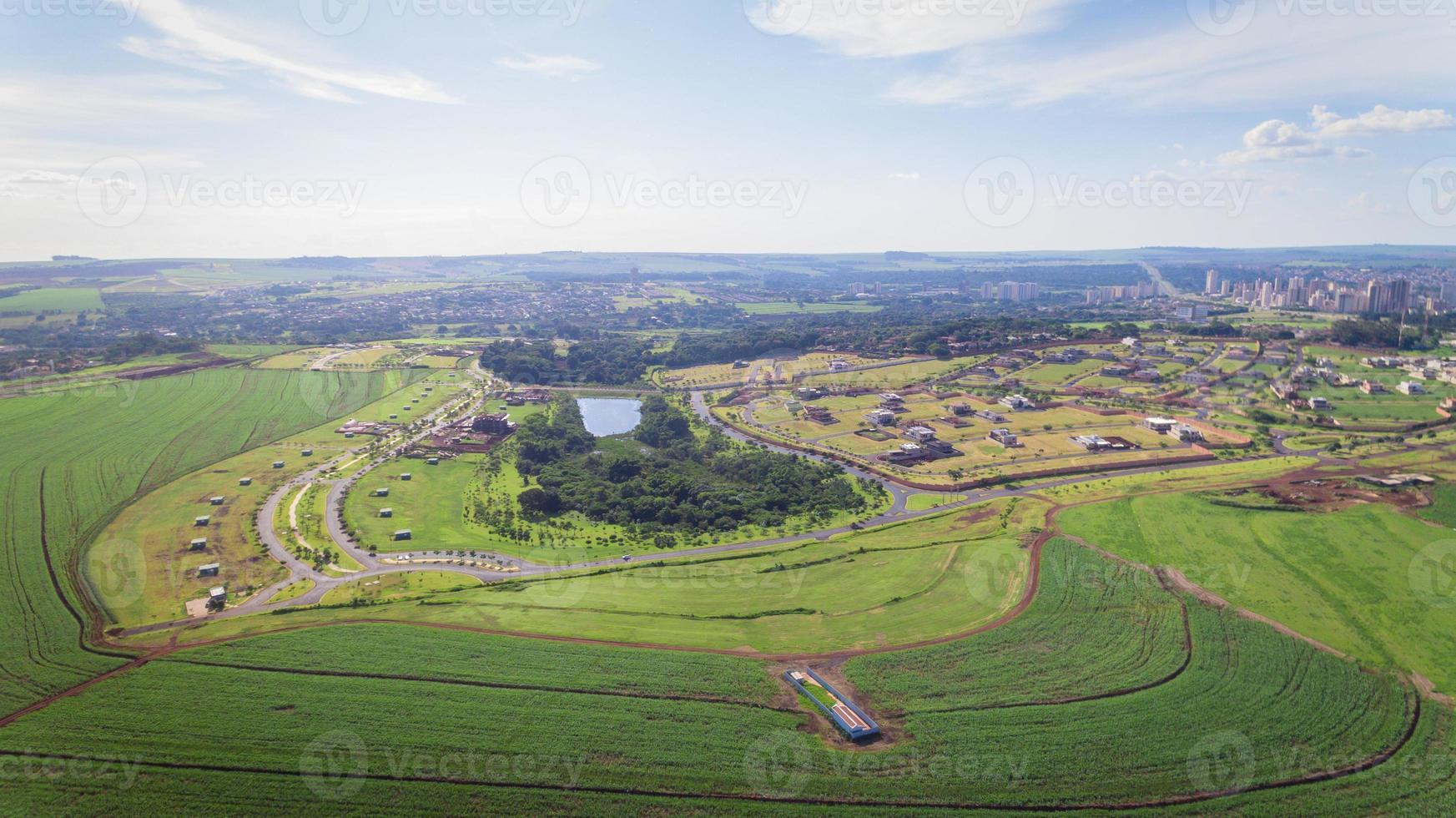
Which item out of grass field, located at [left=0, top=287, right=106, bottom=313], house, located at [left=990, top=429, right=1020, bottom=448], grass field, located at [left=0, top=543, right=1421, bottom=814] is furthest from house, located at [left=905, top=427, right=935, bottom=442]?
grass field, located at [left=0, top=287, right=106, bottom=313]

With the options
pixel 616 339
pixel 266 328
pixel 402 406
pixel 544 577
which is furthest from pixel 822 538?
pixel 266 328

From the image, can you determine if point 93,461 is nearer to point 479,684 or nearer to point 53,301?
point 479,684

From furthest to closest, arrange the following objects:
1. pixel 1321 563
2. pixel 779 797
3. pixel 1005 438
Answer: pixel 1005 438 < pixel 1321 563 < pixel 779 797

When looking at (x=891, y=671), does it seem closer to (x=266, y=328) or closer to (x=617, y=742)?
(x=617, y=742)

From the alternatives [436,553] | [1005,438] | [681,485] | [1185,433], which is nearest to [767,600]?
[681,485]

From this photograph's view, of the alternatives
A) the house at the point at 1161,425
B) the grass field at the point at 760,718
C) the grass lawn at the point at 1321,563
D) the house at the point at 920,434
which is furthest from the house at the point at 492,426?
the house at the point at 1161,425
